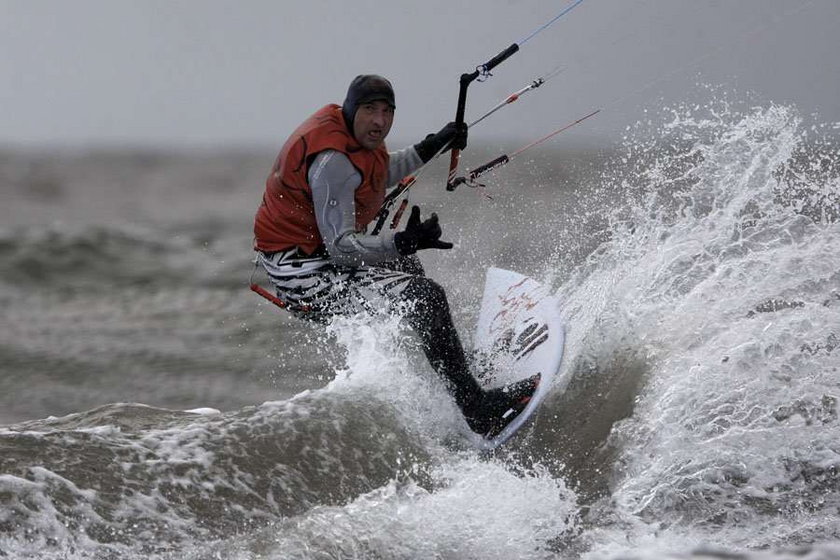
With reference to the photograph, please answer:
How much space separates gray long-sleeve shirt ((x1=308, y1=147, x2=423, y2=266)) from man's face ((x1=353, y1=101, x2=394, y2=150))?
0.16 m

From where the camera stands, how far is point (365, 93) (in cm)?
538

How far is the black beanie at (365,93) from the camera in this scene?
538 cm

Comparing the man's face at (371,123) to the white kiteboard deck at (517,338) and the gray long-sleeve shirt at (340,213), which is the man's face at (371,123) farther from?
the white kiteboard deck at (517,338)

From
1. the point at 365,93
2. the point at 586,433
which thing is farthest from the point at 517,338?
the point at 365,93

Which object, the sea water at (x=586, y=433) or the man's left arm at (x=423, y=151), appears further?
the man's left arm at (x=423, y=151)

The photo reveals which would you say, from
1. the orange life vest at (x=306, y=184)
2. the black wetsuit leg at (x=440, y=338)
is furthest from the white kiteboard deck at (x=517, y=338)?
the orange life vest at (x=306, y=184)

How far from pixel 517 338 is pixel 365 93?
1586 mm

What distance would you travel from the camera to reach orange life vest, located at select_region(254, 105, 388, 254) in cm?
539

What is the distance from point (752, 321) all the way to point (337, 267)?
90.0 inches

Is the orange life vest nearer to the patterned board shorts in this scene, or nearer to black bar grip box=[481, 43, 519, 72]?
the patterned board shorts

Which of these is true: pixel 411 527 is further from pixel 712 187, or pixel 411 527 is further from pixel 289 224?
pixel 712 187

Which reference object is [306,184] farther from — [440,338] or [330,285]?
[440,338]

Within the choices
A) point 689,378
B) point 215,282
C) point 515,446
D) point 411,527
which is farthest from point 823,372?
point 215,282

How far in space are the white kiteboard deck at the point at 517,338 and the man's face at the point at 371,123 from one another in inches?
51.8
